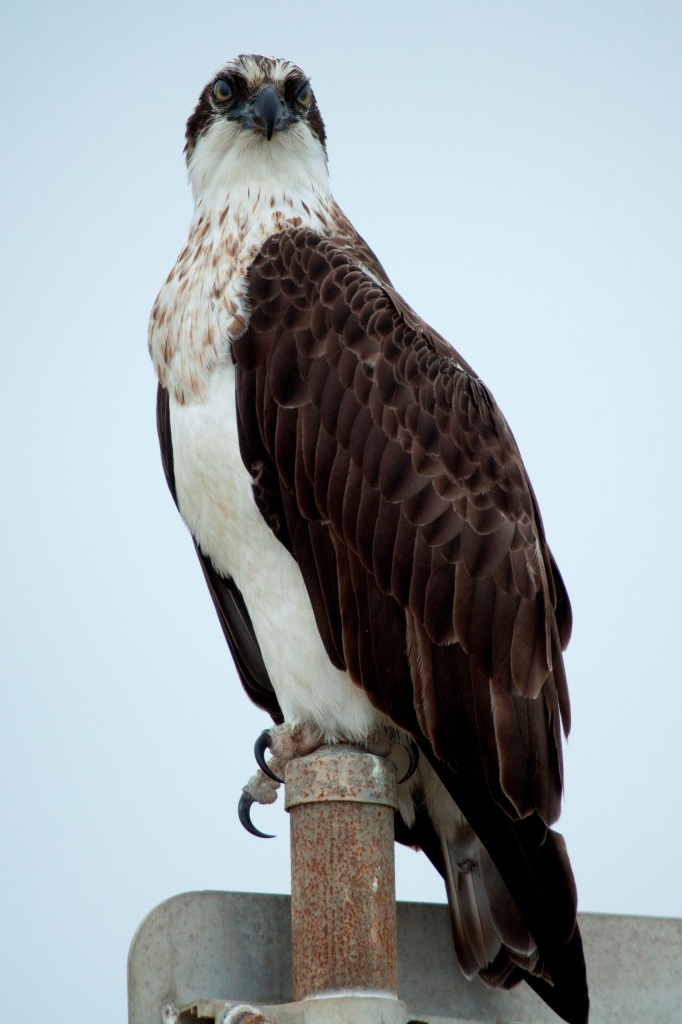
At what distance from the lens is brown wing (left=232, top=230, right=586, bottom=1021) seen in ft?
13.0

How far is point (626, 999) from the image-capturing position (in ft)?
11.5

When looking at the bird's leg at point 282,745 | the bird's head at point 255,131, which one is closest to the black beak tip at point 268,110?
the bird's head at point 255,131

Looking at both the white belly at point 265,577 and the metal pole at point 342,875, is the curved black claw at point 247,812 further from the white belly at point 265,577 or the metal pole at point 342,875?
the metal pole at point 342,875

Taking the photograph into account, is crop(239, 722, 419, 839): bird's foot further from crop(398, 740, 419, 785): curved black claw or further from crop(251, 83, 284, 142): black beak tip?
crop(251, 83, 284, 142): black beak tip

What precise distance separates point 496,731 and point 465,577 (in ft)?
1.64

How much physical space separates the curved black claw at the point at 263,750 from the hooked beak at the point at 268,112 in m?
2.22

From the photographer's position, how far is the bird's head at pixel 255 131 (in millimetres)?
4863

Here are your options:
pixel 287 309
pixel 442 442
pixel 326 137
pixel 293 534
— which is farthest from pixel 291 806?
pixel 326 137

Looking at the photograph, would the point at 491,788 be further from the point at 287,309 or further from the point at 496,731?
the point at 287,309

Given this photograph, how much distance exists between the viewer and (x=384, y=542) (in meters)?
A: 4.11

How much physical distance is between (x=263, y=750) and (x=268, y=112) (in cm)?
238

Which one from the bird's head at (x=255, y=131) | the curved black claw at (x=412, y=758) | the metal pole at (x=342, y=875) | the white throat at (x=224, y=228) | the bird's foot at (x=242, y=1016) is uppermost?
the bird's head at (x=255, y=131)

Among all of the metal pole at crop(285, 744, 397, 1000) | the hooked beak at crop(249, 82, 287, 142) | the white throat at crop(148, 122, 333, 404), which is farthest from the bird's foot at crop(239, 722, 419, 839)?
the hooked beak at crop(249, 82, 287, 142)

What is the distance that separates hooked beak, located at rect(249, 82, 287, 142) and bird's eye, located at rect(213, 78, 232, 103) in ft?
0.51
